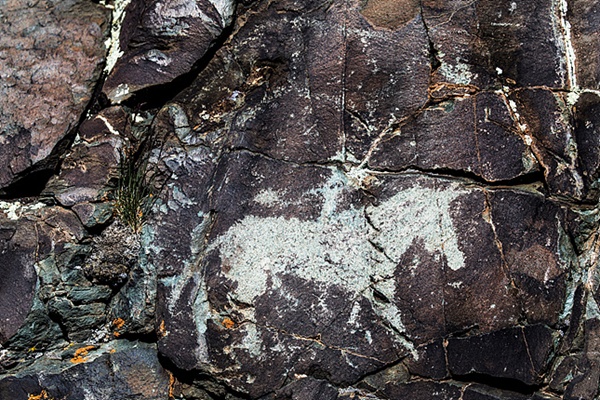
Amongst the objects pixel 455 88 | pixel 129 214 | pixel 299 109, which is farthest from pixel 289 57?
pixel 129 214

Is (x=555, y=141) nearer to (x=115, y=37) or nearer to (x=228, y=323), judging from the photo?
(x=228, y=323)

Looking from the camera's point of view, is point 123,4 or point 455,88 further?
point 123,4

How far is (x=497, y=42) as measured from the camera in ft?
9.42

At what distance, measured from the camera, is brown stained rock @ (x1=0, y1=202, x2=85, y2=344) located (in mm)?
2836

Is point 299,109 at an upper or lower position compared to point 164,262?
upper

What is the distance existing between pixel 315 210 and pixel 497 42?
0.87m

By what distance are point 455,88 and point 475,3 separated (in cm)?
33

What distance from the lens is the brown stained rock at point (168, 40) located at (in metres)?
2.94

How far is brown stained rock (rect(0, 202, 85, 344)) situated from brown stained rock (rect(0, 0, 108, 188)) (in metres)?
0.14

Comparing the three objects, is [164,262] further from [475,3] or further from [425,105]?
[475,3]

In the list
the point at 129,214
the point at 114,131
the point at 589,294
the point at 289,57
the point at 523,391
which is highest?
the point at 289,57

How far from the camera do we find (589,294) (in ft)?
9.20

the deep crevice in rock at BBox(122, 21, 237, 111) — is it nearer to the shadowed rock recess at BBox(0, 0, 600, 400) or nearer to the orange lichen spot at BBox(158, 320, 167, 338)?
the shadowed rock recess at BBox(0, 0, 600, 400)

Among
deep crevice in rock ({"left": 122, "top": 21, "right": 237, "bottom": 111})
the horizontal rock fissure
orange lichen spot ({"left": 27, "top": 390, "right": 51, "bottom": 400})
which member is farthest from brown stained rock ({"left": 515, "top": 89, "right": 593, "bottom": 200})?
orange lichen spot ({"left": 27, "top": 390, "right": 51, "bottom": 400})
